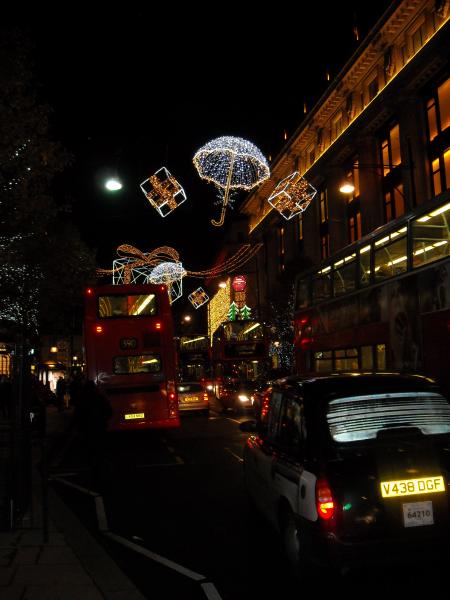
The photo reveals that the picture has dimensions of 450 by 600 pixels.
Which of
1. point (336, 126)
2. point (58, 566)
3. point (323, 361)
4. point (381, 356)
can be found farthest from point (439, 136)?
point (58, 566)

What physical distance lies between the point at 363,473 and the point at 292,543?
109 cm

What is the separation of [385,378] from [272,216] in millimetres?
55318

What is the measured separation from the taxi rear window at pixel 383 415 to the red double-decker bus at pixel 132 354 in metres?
11.6

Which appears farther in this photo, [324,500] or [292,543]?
[292,543]

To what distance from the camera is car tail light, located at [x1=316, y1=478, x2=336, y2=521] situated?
4.79 metres

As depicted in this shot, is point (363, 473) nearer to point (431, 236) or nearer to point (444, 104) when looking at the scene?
point (431, 236)

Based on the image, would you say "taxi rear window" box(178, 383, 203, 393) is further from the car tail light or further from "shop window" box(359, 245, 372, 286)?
the car tail light

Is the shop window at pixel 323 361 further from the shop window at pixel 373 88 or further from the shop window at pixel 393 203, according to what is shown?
the shop window at pixel 373 88

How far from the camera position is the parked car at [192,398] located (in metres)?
26.2

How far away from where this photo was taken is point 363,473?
4875mm

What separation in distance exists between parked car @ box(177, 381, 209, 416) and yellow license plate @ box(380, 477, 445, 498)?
21568 millimetres

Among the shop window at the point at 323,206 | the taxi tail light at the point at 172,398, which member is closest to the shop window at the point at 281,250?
the shop window at the point at 323,206

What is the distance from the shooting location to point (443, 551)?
16.0 ft

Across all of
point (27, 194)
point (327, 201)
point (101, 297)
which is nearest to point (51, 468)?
point (101, 297)
